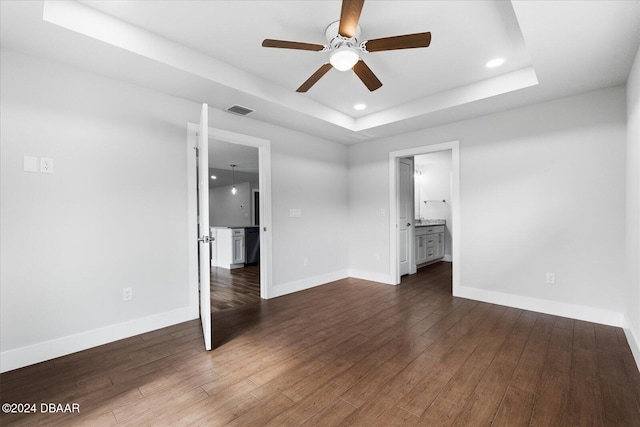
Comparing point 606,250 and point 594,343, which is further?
point 606,250

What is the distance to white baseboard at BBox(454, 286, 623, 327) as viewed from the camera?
2934 millimetres

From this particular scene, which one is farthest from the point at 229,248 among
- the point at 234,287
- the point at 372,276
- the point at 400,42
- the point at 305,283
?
the point at 400,42

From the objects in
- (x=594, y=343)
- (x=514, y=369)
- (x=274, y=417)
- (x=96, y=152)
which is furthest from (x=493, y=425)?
(x=96, y=152)

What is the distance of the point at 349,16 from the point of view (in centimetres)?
180

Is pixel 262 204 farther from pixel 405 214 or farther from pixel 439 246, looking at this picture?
pixel 439 246

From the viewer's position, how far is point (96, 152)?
8.51 feet

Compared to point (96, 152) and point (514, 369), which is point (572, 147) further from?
point (96, 152)

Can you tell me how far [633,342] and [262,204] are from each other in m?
3.91

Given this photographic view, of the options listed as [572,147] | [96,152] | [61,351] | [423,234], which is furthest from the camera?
[423,234]

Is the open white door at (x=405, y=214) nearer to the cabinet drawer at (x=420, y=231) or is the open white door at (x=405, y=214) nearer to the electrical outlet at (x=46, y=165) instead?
the cabinet drawer at (x=420, y=231)

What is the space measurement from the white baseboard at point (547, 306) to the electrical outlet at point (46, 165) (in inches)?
182

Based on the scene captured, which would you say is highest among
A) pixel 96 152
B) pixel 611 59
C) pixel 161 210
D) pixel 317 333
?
pixel 611 59

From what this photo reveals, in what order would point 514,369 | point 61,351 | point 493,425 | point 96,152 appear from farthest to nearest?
point 96,152, point 61,351, point 514,369, point 493,425

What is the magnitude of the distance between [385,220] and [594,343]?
282 cm
